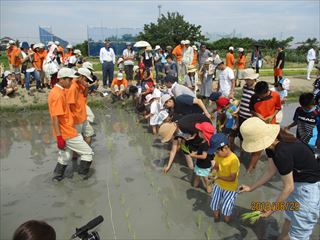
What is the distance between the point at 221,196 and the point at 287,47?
113 feet

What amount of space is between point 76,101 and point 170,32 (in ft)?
85.1

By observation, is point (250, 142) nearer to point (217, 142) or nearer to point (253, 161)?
point (217, 142)

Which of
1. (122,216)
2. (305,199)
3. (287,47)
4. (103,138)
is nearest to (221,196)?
(305,199)

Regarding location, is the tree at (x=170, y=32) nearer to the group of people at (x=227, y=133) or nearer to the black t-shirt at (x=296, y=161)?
the group of people at (x=227, y=133)

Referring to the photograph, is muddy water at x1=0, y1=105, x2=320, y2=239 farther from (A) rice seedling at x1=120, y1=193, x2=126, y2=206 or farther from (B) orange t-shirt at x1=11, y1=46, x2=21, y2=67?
(B) orange t-shirt at x1=11, y1=46, x2=21, y2=67

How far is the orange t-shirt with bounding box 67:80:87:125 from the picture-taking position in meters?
5.56

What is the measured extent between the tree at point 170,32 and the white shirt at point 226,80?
21889 mm

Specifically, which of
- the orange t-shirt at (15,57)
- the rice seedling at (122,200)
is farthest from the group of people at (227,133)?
the orange t-shirt at (15,57)

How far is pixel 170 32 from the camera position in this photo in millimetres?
30297

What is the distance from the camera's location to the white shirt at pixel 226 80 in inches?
319

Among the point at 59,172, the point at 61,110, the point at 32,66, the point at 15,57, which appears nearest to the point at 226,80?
the point at 61,110

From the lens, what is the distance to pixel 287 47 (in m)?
34.5

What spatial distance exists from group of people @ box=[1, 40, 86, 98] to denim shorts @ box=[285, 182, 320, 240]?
31.1 feet

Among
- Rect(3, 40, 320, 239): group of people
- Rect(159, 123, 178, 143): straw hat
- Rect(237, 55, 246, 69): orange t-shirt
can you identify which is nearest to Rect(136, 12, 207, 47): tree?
Rect(237, 55, 246, 69): orange t-shirt
